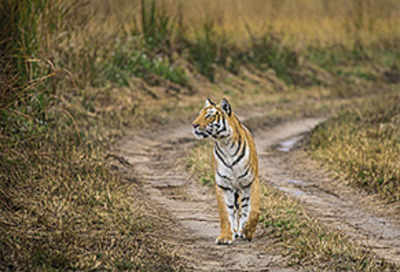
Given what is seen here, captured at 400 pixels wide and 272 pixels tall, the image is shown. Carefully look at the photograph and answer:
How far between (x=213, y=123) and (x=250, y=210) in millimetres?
878

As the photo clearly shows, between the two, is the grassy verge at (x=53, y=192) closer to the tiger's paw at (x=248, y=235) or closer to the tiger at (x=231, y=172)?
the tiger at (x=231, y=172)

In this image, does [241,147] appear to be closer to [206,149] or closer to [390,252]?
[390,252]

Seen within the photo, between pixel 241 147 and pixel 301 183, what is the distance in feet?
11.1

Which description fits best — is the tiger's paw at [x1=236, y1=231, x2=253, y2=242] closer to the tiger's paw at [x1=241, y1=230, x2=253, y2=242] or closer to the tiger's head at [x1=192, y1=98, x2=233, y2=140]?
the tiger's paw at [x1=241, y1=230, x2=253, y2=242]

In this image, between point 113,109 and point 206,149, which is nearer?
point 206,149

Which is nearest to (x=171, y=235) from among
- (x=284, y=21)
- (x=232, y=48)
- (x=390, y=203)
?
(x=390, y=203)

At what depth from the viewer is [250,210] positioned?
6086 millimetres

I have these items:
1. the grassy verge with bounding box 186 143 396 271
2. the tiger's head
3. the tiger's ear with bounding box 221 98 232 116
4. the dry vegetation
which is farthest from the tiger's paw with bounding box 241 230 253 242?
the tiger's ear with bounding box 221 98 232 116

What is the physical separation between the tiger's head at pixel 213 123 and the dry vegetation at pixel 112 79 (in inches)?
43.1

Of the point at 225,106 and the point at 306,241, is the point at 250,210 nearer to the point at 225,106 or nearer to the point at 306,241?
the point at 306,241

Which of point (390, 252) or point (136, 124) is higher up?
point (390, 252)

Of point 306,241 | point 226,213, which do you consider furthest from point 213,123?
point 306,241

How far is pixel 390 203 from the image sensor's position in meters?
8.15

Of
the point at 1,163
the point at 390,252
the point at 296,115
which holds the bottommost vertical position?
the point at 296,115
